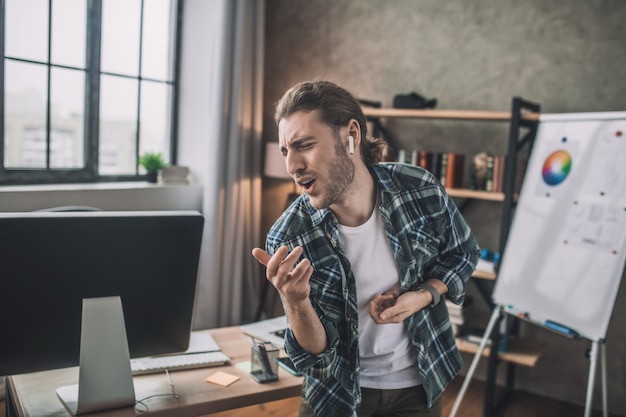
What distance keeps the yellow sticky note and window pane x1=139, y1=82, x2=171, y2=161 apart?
2.68m

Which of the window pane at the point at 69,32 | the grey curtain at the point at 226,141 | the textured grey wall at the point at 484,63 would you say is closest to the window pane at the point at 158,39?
the grey curtain at the point at 226,141

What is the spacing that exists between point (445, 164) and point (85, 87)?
2.22 metres

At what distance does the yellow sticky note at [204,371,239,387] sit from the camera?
1.54 meters

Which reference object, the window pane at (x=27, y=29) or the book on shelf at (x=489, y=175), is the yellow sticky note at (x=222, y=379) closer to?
the book on shelf at (x=489, y=175)

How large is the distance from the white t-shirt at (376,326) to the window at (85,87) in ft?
7.95

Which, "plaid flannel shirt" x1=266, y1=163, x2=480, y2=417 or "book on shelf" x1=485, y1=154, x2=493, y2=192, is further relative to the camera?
"book on shelf" x1=485, y1=154, x2=493, y2=192

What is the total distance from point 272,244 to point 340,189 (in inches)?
8.8

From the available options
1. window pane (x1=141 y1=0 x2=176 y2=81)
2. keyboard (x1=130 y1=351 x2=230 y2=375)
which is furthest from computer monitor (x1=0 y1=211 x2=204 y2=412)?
window pane (x1=141 y1=0 x2=176 y2=81)

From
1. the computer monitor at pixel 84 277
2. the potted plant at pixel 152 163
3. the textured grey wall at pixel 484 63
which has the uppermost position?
the textured grey wall at pixel 484 63

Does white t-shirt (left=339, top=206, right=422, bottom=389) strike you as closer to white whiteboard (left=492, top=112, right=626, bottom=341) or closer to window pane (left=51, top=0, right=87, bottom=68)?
white whiteboard (left=492, top=112, right=626, bottom=341)

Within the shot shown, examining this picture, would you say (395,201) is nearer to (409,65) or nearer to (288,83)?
(409,65)

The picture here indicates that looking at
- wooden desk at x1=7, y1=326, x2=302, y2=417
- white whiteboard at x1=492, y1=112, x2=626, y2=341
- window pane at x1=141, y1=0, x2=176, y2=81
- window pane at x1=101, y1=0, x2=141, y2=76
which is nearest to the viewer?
wooden desk at x1=7, y1=326, x2=302, y2=417

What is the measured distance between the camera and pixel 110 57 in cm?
366

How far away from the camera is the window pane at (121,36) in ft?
11.9
